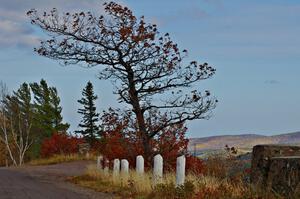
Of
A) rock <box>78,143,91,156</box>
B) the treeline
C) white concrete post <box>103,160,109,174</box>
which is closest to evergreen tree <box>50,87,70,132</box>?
the treeline

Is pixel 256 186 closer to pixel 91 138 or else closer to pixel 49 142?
pixel 49 142

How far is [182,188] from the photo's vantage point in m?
13.6

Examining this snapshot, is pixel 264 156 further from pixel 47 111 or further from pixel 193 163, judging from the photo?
pixel 47 111

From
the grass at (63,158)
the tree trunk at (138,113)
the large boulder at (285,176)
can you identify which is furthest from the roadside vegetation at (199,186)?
the grass at (63,158)

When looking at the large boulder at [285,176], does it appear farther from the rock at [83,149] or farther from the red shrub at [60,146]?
the red shrub at [60,146]

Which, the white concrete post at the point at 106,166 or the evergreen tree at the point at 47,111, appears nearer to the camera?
the white concrete post at the point at 106,166

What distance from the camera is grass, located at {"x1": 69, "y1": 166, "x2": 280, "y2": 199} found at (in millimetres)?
12141

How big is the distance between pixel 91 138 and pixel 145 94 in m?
42.8

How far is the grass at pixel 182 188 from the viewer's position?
1214cm

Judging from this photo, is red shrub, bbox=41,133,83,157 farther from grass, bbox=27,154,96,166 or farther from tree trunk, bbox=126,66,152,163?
tree trunk, bbox=126,66,152,163

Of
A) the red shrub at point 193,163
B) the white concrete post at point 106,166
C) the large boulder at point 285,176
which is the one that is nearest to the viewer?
the large boulder at point 285,176

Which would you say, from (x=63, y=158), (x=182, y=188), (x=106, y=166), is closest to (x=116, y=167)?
(x=106, y=166)

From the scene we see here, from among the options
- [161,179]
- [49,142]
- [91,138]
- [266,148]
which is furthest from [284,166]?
[91,138]

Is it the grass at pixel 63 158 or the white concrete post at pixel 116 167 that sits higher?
the grass at pixel 63 158
